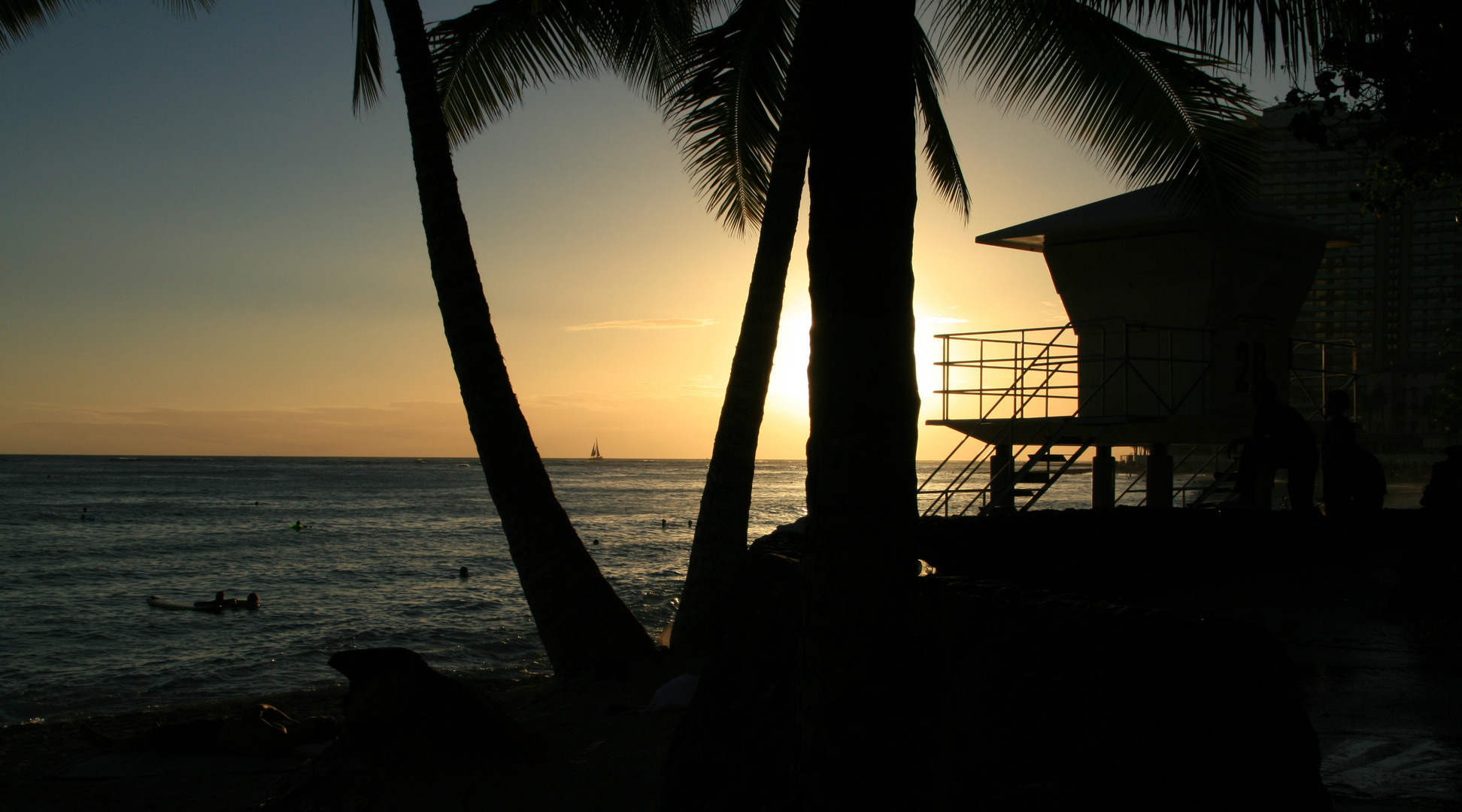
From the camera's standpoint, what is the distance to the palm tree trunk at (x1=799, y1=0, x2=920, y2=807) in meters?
2.58

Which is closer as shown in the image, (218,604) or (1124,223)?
(1124,223)

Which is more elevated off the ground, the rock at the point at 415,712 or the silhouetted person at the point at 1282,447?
the silhouetted person at the point at 1282,447

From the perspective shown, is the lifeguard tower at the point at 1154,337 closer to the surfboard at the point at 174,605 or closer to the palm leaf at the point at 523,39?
the palm leaf at the point at 523,39

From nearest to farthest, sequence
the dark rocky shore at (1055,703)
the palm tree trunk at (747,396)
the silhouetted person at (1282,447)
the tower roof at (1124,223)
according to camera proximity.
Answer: the dark rocky shore at (1055,703), the palm tree trunk at (747,396), the silhouetted person at (1282,447), the tower roof at (1124,223)

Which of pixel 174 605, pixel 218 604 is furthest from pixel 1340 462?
pixel 174 605

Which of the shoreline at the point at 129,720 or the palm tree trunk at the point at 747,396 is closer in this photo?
the shoreline at the point at 129,720

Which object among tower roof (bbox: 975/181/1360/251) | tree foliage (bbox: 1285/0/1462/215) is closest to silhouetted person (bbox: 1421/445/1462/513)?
tree foliage (bbox: 1285/0/1462/215)

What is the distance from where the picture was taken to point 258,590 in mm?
24062

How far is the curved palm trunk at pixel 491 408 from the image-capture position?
24.3 feet

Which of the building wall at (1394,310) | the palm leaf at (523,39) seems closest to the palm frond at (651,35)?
the palm leaf at (523,39)

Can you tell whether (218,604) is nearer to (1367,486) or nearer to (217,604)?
(217,604)

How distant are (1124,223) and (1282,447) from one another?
4370 millimetres

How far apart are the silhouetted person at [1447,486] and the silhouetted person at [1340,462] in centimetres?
158

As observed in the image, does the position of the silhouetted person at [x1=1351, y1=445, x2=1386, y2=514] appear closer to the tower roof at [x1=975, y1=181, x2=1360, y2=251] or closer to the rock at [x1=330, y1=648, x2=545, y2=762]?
the tower roof at [x1=975, y1=181, x2=1360, y2=251]
